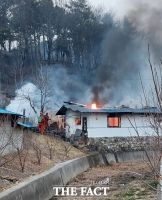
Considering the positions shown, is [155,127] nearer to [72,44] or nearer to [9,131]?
[9,131]

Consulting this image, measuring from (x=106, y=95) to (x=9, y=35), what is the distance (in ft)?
46.4

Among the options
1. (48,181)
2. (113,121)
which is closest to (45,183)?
(48,181)

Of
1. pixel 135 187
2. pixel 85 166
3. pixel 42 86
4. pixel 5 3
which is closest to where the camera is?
pixel 135 187

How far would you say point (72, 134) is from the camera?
29.4 metres

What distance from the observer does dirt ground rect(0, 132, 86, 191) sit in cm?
1312

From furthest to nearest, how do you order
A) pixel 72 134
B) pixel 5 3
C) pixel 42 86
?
pixel 5 3, pixel 42 86, pixel 72 134

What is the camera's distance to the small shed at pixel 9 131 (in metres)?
15.9

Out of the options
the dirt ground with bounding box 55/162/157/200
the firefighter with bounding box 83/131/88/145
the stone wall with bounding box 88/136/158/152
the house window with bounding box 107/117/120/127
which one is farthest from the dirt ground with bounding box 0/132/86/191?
the house window with bounding box 107/117/120/127

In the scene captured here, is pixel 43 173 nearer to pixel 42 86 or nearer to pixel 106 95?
pixel 42 86

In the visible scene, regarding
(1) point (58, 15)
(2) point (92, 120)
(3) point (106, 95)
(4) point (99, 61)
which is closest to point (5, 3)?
(1) point (58, 15)

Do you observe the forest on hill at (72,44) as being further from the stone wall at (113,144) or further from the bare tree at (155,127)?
the bare tree at (155,127)

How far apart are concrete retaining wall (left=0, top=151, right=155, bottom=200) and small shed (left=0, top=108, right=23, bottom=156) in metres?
2.42

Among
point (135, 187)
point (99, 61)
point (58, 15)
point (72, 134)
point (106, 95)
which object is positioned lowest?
point (135, 187)

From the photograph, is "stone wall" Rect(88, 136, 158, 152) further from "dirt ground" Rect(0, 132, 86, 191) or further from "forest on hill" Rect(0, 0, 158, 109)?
"forest on hill" Rect(0, 0, 158, 109)
